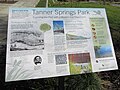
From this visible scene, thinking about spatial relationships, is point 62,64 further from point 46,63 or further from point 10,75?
point 10,75

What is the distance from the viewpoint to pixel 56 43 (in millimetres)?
4055

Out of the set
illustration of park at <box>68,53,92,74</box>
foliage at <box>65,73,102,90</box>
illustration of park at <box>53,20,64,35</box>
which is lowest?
foliage at <box>65,73,102,90</box>

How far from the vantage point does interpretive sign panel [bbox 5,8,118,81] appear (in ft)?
12.5

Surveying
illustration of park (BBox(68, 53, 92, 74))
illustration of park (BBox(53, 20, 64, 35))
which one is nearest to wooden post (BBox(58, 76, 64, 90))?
illustration of park (BBox(68, 53, 92, 74))

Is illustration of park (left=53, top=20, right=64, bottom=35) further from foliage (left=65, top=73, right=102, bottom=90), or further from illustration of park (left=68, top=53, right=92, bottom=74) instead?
foliage (left=65, top=73, right=102, bottom=90)

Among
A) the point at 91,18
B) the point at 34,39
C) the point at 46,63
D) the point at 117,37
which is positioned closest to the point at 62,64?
the point at 46,63

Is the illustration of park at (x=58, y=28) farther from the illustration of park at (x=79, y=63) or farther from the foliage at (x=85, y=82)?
the foliage at (x=85, y=82)

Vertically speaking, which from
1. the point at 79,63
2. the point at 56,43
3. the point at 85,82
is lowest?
the point at 85,82

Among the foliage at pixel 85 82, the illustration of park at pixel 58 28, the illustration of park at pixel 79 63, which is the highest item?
the illustration of park at pixel 58 28

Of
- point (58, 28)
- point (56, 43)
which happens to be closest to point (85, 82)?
point (56, 43)

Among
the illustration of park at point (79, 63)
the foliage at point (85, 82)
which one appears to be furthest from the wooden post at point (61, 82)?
the illustration of park at point (79, 63)

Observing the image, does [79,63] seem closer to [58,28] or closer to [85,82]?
[85,82]

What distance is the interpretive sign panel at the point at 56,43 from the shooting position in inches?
150

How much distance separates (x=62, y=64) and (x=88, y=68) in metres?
0.43
